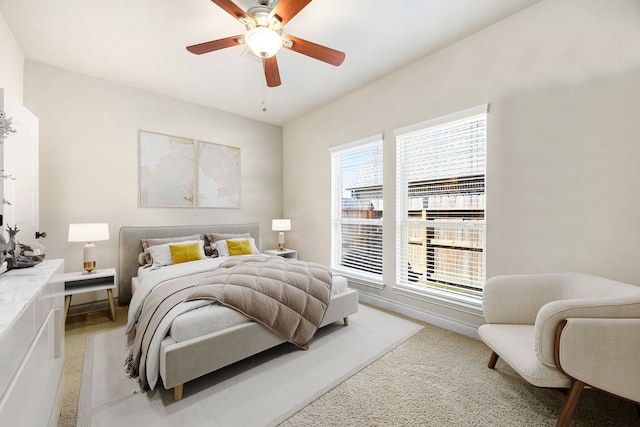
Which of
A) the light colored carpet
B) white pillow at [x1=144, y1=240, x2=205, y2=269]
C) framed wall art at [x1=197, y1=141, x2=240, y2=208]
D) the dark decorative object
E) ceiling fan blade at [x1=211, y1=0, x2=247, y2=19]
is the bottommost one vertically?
the light colored carpet

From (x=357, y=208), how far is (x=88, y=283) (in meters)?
3.39

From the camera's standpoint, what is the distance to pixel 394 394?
1777 millimetres

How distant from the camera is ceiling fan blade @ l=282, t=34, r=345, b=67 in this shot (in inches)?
78.7

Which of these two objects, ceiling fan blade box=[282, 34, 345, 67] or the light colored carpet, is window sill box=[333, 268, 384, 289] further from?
ceiling fan blade box=[282, 34, 345, 67]

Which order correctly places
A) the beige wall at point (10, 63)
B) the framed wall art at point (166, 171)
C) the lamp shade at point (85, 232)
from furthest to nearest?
1. the framed wall art at point (166, 171)
2. the lamp shade at point (85, 232)
3. the beige wall at point (10, 63)

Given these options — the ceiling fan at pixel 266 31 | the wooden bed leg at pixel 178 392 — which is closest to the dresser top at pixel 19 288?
the wooden bed leg at pixel 178 392

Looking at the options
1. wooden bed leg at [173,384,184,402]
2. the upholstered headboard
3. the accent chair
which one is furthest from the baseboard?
the upholstered headboard

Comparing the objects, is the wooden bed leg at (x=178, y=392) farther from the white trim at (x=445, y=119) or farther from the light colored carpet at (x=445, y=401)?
the white trim at (x=445, y=119)

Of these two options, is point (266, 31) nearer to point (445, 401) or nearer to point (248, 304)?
point (248, 304)

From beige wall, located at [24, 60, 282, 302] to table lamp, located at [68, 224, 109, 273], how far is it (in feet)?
1.29

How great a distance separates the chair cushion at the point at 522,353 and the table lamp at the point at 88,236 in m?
3.78

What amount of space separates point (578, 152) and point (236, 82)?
11.7 feet

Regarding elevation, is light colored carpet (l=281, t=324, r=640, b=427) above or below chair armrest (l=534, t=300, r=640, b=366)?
below

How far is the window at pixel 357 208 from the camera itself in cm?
351
